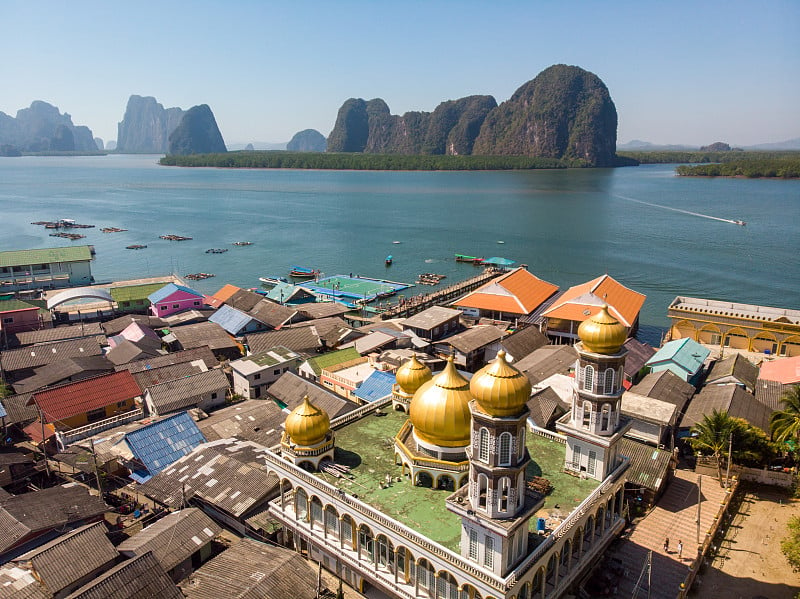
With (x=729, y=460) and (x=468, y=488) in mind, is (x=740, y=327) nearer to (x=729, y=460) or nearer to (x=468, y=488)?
(x=729, y=460)

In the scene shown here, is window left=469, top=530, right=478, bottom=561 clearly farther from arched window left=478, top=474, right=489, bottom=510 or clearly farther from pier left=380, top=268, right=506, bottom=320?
pier left=380, top=268, right=506, bottom=320

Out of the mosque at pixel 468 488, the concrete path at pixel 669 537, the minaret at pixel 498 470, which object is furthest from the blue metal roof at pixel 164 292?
the concrete path at pixel 669 537

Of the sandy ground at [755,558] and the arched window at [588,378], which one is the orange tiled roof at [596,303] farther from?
the arched window at [588,378]

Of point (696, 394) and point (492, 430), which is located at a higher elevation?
point (492, 430)

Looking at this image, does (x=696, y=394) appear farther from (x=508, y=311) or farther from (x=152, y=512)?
(x=152, y=512)

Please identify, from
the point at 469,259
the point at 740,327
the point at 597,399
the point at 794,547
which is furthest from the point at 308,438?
the point at 469,259

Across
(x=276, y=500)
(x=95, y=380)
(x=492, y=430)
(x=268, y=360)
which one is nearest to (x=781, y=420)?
(x=492, y=430)
